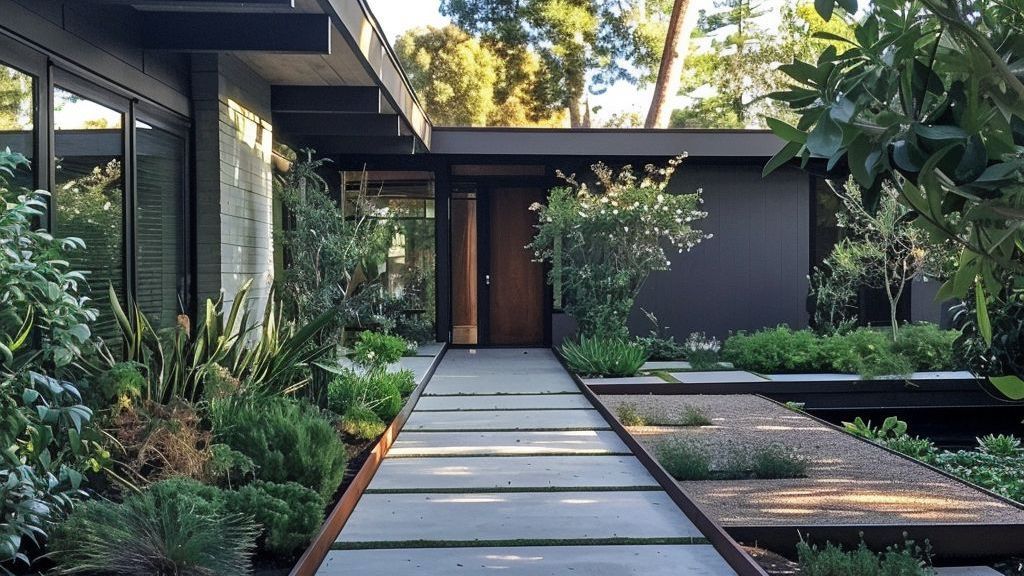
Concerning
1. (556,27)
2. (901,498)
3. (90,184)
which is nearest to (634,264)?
(901,498)

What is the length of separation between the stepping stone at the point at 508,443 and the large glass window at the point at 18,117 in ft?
9.40

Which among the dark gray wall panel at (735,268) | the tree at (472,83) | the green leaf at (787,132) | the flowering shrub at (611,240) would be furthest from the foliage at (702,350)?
the tree at (472,83)

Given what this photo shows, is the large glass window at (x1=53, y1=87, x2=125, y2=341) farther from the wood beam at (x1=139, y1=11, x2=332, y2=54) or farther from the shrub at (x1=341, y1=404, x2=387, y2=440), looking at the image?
the shrub at (x1=341, y1=404, x2=387, y2=440)

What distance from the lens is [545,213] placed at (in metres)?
11.6

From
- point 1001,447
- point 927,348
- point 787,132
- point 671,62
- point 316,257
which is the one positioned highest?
point 671,62

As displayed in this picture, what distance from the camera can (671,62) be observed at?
2080 cm

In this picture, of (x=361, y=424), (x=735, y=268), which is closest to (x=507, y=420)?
(x=361, y=424)

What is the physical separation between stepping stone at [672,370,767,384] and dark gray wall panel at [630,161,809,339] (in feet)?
8.21

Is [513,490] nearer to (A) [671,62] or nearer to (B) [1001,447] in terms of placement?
(B) [1001,447]

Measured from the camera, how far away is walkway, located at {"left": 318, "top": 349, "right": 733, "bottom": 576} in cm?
424

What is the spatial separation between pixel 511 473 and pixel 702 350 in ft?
22.4

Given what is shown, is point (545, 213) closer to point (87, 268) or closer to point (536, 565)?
point (87, 268)

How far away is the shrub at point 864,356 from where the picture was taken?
406 inches

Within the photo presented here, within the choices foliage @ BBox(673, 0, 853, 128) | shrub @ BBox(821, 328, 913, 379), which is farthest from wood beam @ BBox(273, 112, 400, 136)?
foliage @ BBox(673, 0, 853, 128)
